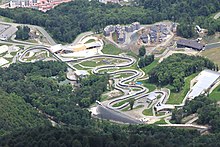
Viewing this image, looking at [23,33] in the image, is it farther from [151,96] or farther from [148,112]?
[148,112]

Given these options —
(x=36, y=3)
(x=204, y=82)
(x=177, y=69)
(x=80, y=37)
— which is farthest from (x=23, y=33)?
(x=204, y=82)

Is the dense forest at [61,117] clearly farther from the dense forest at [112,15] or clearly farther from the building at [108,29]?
the dense forest at [112,15]

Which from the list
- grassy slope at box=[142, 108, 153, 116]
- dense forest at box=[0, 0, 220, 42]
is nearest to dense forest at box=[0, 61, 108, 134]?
grassy slope at box=[142, 108, 153, 116]

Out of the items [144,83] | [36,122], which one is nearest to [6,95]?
[36,122]

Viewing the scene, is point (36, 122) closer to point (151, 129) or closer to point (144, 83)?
point (151, 129)

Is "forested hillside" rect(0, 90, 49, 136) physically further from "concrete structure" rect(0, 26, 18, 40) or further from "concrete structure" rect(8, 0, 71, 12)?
"concrete structure" rect(8, 0, 71, 12)

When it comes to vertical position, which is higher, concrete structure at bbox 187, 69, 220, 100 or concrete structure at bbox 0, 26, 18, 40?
concrete structure at bbox 187, 69, 220, 100
